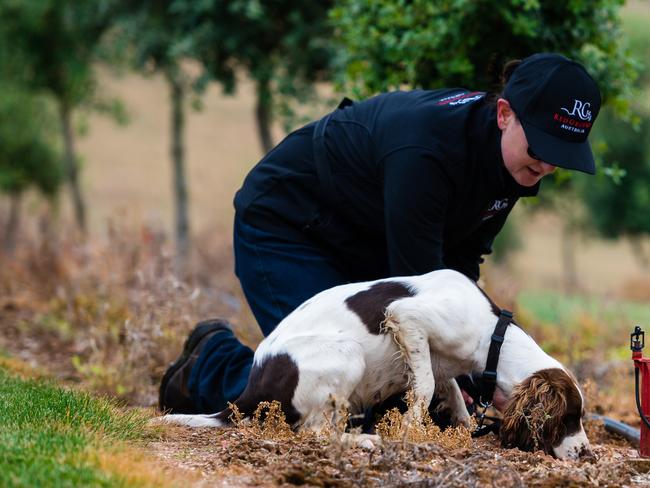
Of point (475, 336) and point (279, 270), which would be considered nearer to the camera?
point (475, 336)

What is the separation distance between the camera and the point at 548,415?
412 centimetres

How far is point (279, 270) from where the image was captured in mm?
5090

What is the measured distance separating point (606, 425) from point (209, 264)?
8425 mm

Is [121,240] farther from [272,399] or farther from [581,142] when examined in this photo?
[581,142]

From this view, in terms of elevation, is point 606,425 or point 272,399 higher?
point 272,399

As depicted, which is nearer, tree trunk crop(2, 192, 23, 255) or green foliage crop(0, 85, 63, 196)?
tree trunk crop(2, 192, 23, 255)

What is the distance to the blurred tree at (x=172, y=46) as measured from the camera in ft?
39.9

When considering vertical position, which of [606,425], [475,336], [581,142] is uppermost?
[581,142]

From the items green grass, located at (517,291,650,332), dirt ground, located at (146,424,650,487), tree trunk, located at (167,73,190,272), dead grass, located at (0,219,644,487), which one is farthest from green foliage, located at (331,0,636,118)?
tree trunk, located at (167,73,190,272)

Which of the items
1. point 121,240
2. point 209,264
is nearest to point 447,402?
point 121,240

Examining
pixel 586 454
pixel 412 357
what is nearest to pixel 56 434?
pixel 412 357

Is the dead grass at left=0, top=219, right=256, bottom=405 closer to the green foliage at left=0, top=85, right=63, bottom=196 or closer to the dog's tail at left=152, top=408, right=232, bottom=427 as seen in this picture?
the dog's tail at left=152, top=408, right=232, bottom=427

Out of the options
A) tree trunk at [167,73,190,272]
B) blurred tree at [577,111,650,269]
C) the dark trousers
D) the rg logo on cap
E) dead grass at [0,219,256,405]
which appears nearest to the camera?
the rg logo on cap

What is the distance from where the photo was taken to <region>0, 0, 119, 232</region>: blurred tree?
51.1ft
